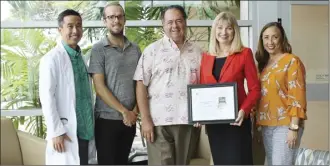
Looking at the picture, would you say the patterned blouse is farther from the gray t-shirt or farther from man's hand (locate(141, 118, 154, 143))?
Result: the gray t-shirt

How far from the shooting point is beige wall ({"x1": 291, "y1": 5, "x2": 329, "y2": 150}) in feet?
14.6

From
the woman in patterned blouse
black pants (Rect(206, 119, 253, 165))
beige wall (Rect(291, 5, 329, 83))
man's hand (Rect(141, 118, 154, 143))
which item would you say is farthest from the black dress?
beige wall (Rect(291, 5, 329, 83))

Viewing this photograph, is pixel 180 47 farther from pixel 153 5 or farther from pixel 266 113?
pixel 153 5

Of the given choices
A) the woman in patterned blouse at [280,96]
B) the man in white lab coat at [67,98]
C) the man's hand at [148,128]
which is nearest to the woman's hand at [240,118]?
the woman in patterned blouse at [280,96]

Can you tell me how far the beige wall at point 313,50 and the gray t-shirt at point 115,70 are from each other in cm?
207

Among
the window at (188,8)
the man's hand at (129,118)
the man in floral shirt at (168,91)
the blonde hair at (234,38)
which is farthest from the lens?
the window at (188,8)

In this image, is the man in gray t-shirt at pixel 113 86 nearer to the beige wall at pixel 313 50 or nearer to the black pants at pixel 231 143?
the black pants at pixel 231 143

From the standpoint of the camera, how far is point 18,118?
172 inches

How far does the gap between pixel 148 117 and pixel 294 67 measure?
2.60 ft

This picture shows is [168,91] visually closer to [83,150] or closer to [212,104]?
[212,104]

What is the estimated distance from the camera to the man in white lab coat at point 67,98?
262cm

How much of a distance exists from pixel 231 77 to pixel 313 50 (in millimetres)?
2205

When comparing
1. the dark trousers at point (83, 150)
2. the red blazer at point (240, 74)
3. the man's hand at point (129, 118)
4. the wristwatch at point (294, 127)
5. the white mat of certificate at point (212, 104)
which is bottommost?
the dark trousers at point (83, 150)

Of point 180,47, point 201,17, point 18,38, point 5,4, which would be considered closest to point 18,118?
point 18,38
